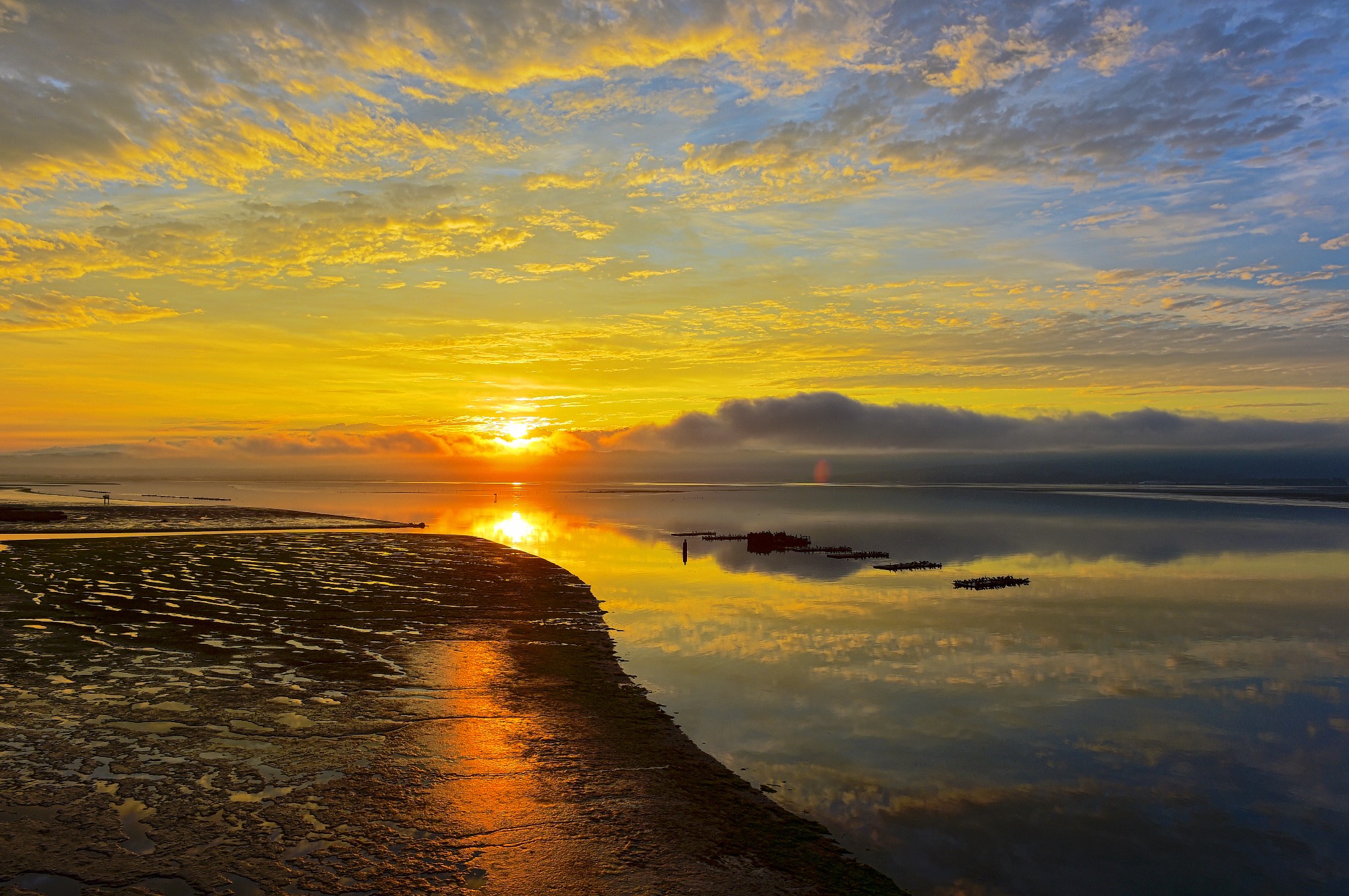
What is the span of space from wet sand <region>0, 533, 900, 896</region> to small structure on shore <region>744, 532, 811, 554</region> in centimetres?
3511

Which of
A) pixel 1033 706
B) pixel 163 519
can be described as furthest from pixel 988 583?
pixel 163 519

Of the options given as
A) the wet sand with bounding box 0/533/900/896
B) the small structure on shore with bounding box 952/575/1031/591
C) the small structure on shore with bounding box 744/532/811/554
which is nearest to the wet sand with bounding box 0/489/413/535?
the small structure on shore with bounding box 744/532/811/554

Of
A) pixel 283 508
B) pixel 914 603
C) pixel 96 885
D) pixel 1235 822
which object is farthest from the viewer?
pixel 283 508

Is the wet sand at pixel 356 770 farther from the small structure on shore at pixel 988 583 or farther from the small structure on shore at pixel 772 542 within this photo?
the small structure on shore at pixel 772 542

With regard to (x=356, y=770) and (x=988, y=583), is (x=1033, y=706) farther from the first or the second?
(x=988, y=583)

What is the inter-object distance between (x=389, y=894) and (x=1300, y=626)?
1411 inches

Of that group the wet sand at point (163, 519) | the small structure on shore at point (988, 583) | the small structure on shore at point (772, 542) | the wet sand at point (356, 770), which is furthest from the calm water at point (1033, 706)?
the wet sand at point (163, 519)

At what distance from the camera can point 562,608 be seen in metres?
33.0

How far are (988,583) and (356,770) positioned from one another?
3593 centimetres

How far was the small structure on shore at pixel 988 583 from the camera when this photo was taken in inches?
1631

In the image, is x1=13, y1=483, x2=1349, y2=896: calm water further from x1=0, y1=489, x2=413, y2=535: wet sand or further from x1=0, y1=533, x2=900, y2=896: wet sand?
x1=0, y1=489, x2=413, y2=535: wet sand

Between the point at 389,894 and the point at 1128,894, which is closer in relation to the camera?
the point at 389,894

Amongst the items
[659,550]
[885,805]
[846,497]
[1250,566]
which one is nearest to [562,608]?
[885,805]

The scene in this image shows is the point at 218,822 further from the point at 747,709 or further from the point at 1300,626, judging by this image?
the point at 1300,626
